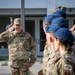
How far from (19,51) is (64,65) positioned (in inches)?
177

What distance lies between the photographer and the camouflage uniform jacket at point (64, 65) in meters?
3.78

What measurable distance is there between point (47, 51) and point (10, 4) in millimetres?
17750

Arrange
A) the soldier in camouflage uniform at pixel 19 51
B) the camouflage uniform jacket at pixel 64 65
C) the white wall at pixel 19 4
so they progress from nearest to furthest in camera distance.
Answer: the camouflage uniform jacket at pixel 64 65 → the soldier in camouflage uniform at pixel 19 51 → the white wall at pixel 19 4

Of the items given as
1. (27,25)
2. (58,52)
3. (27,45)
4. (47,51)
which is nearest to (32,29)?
(27,25)

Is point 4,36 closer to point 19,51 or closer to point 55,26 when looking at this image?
point 19,51

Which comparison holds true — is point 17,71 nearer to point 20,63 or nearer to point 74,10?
point 20,63

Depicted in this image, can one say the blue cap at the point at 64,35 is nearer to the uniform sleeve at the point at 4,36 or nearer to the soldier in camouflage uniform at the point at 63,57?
the soldier in camouflage uniform at the point at 63,57

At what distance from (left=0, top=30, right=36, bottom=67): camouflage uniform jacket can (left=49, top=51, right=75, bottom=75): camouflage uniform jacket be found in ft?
14.4

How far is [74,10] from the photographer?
24516 mm

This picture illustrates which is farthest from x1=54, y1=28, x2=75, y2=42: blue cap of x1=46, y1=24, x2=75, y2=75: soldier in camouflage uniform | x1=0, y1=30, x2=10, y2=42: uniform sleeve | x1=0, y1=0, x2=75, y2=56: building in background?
x1=0, y1=0, x2=75, y2=56: building in background

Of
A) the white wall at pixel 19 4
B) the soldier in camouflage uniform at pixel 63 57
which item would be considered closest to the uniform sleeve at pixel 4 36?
the soldier in camouflage uniform at pixel 63 57

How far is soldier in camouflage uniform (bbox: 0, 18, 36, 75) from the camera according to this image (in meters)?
8.20

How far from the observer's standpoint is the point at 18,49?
822 cm

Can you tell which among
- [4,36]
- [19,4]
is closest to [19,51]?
[4,36]
